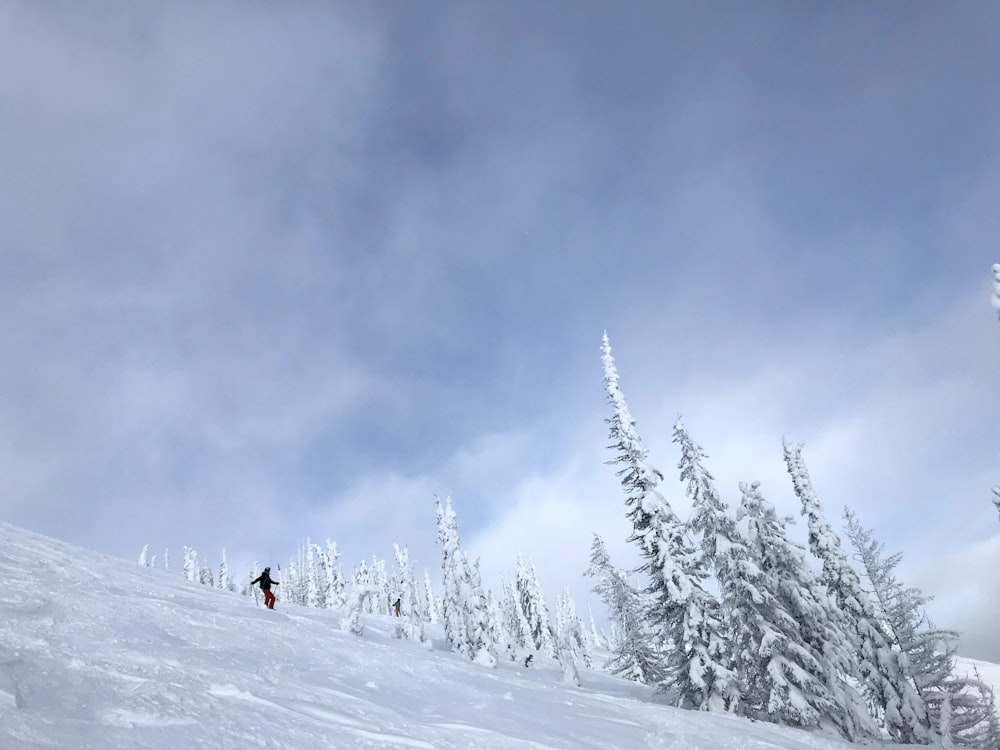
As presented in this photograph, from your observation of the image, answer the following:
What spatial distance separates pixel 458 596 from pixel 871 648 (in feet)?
82.6

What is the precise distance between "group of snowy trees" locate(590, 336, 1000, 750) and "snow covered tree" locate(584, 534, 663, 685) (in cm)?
1221

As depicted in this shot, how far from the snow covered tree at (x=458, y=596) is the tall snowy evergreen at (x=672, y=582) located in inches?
561

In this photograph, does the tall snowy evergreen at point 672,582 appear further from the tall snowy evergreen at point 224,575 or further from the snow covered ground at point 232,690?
the tall snowy evergreen at point 224,575

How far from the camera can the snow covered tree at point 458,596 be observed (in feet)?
132

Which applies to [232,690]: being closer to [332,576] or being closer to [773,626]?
[773,626]

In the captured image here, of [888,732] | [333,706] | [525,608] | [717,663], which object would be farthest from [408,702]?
[525,608]

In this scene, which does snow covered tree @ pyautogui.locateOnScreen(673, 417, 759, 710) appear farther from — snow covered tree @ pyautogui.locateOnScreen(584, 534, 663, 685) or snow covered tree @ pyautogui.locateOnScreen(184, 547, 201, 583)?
snow covered tree @ pyautogui.locateOnScreen(184, 547, 201, 583)

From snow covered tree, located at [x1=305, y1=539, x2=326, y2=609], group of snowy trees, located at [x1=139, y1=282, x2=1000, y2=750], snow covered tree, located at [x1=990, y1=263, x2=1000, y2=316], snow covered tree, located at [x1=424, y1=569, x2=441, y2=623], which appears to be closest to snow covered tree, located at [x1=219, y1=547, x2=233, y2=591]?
snow covered tree, located at [x1=305, y1=539, x2=326, y2=609]

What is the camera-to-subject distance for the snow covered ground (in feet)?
23.0

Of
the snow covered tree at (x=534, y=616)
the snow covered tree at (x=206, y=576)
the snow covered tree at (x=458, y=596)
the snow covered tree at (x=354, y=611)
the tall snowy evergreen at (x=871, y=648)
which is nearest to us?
the snow covered tree at (x=354, y=611)

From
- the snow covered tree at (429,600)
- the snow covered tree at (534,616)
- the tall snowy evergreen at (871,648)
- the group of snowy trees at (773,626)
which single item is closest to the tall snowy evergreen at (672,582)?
the group of snowy trees at (773,626)

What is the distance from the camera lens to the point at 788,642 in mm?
24656

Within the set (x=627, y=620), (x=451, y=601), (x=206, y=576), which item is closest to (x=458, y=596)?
(x=451, y=601)

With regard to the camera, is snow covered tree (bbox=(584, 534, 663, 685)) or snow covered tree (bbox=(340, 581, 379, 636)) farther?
snow covered tree (bbox=(584, 534, 663, 685))
